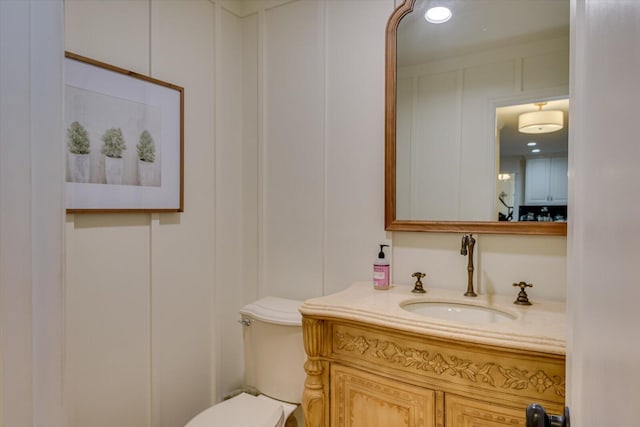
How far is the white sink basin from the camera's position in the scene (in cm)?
135

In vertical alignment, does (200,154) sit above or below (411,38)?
below

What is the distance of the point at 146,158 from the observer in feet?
5.45

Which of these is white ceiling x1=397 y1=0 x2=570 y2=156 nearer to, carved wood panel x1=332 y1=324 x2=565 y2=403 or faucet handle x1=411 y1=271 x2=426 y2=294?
faucet handle x1=411 y1=271 x2=426 y2=294

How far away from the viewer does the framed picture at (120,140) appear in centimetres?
141

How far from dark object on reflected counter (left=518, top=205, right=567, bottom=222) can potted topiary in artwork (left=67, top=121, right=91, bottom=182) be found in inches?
Answer: 68.1

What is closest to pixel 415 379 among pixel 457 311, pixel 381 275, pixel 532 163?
pixel 457 311

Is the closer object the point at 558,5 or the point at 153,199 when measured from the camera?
the point at 558,5

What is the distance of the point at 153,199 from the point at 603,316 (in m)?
1.73

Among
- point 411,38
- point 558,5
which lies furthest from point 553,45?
point 411,38

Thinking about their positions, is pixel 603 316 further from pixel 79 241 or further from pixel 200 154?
pixel 200 154

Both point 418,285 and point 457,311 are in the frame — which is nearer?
point 457,311

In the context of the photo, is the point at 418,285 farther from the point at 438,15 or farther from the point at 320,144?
the point at 438,15

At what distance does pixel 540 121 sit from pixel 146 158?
1.66m

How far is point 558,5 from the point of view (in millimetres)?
1356
